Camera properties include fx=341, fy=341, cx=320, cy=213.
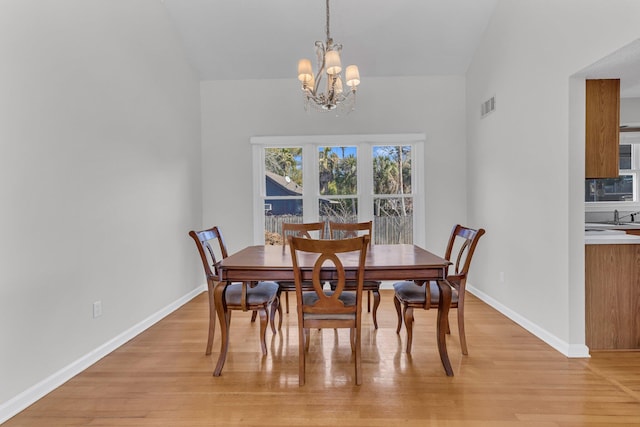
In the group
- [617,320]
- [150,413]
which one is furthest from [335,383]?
[617,320]

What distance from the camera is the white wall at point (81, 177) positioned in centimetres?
197

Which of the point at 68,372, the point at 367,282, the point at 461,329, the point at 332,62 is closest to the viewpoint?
the point at 68,372

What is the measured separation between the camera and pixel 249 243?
15.3ft

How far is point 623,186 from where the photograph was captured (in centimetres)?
450

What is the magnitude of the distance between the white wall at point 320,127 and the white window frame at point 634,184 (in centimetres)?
172

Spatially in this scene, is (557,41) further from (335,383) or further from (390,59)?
(335,383)

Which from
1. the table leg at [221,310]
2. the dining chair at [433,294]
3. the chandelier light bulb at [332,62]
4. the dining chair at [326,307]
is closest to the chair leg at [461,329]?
the dining chair at [433,294]

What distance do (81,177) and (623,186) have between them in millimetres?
6087

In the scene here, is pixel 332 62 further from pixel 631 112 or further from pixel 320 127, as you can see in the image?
pixel 631 112

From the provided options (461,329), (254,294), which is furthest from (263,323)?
(461,329)

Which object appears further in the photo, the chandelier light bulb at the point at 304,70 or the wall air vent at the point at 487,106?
the wall air vent at the point at 487,106

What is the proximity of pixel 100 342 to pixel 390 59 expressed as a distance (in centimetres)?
425

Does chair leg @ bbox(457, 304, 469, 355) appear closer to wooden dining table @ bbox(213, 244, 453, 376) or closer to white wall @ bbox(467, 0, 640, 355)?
Result: wooden dining table @ bbox(213, 244, 453, 376)

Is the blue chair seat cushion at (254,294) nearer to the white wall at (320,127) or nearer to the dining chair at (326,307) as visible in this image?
the dining chair at (326,307)
